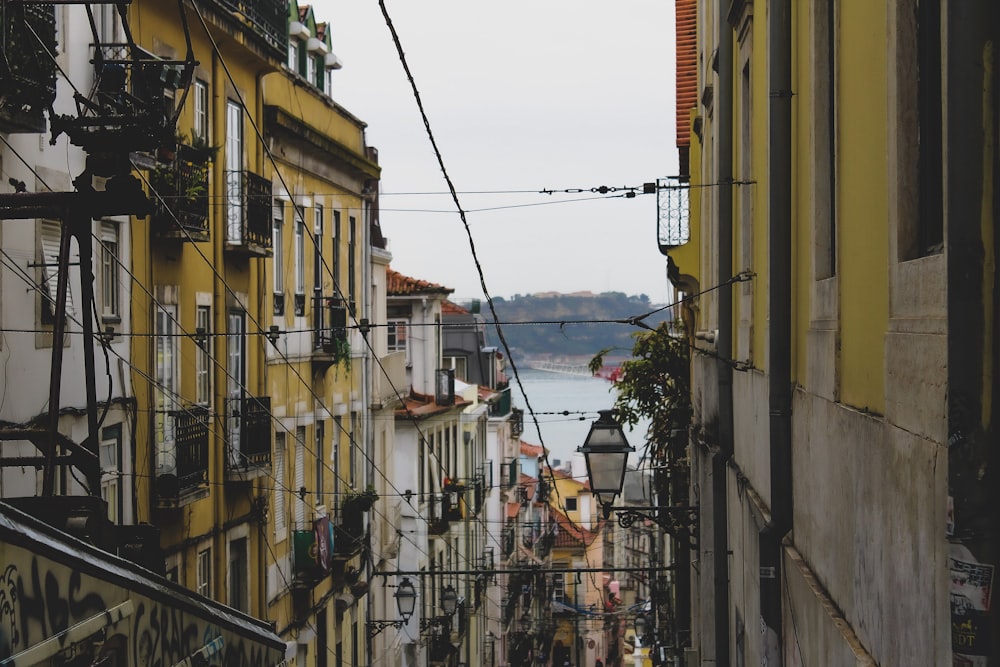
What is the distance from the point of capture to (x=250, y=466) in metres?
21.5

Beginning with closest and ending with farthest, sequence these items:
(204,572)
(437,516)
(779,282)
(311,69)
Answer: (779,282)
(204,572)
(311,69)
(437,516)

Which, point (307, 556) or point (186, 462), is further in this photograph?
point (307, 556)

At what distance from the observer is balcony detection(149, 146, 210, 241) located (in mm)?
17391

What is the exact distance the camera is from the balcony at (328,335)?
2623 cm

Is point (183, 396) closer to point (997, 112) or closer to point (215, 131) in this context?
point (215, 131)

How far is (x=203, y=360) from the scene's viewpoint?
2062 cm

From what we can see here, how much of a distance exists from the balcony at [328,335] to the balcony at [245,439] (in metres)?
4.23

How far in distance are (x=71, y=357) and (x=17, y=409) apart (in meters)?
1.65

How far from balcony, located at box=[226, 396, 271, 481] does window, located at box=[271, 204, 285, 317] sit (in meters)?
2.76

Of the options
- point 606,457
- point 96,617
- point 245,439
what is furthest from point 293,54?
point 96,617

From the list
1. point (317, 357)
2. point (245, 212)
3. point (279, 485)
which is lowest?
point (279, 485)

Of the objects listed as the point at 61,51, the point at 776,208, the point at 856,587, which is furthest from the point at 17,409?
the point at 856,587

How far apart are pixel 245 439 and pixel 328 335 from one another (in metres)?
5.78

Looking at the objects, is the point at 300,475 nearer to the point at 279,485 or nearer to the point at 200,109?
the point at 279,485
